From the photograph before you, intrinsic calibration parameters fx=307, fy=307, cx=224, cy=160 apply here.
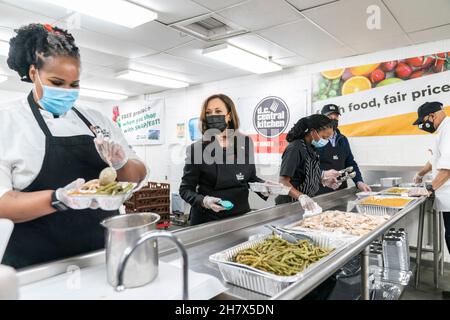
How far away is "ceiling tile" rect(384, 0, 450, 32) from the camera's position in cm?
292

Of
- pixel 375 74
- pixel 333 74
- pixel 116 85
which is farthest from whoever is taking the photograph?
pixel 116 85

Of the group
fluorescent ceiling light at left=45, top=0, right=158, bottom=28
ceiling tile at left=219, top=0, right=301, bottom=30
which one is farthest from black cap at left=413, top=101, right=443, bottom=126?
fluorescent ceiling light at left=45, top=0, right=158, bottom=28

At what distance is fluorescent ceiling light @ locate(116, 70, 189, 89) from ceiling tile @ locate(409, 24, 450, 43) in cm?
391

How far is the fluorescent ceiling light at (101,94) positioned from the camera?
235 inches

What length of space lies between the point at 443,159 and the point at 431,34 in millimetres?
1714

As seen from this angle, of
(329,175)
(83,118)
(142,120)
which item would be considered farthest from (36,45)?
(142,120)

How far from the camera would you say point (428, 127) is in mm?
3725

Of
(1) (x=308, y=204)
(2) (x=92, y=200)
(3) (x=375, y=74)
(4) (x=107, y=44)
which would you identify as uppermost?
(4) (x=107, y=44)

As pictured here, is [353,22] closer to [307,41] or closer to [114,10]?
[307,41]

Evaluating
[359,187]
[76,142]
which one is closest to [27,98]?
[76,142]

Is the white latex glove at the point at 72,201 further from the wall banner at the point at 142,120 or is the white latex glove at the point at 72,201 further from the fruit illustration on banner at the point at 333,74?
the wall banner at the point at 142,120

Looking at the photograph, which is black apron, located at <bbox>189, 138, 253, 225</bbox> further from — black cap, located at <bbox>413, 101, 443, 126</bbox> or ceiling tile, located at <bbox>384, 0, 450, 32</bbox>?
black cap, located at <bbox>413, 101, 443, 126</bbox>
